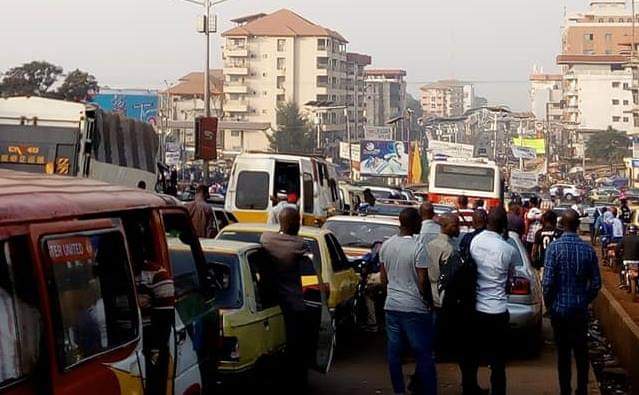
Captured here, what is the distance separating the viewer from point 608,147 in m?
118

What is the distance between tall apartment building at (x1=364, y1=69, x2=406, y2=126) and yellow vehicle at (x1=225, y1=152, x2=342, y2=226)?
459 ft

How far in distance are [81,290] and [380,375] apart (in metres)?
7.44

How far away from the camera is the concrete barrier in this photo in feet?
38.4

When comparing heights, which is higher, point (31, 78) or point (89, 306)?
point (31, 78)

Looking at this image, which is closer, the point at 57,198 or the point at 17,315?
the point at 17,315

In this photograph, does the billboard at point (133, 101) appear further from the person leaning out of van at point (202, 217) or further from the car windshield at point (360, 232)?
the car windshield at point (360, 232)

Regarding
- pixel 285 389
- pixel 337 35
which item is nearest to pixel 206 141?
pixel 285 389

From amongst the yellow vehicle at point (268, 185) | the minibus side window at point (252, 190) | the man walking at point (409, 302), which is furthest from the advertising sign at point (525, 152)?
the man walking at point (409, 302)

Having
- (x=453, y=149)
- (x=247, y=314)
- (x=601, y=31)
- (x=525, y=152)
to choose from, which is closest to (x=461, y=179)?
(x=247, y=314)

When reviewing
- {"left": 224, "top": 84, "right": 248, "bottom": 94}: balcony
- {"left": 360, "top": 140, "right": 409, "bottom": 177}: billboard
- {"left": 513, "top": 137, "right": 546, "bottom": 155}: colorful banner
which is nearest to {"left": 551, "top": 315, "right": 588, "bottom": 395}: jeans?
{"left": 360, "top": 140, "right": 409, "bottom": 177}: billboard

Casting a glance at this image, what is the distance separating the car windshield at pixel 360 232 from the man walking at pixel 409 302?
293 inches

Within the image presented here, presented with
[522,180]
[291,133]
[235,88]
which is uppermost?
[235,88]

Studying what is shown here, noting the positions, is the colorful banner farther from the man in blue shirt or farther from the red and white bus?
the man in blue shirt

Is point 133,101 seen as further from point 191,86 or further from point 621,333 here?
point 191,86
